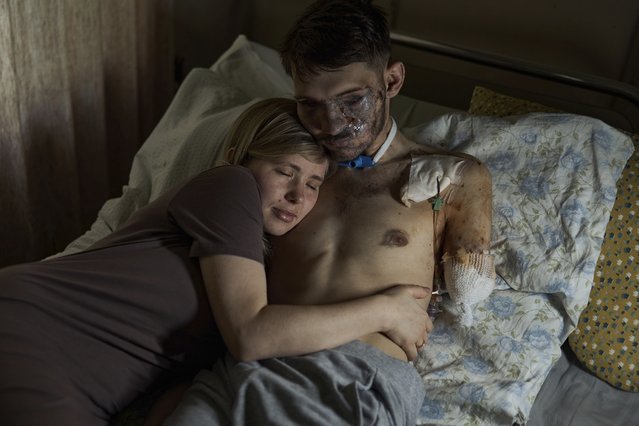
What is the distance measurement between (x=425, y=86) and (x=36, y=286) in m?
1.78

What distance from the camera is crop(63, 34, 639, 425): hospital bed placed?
174 centimetres

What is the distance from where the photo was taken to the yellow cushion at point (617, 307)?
1867 mm

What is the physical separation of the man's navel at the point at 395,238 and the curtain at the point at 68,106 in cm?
140

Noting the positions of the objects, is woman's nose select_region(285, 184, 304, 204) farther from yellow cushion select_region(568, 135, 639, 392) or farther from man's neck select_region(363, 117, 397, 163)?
yellow cushion select_region(568, 135, 639, 392)

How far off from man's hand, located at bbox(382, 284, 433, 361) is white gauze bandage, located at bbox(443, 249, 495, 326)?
0.08 meters

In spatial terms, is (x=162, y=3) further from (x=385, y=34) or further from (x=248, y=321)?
(x=248, y=321)

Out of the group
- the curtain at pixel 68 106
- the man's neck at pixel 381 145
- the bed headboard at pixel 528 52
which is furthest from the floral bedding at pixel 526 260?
the curtain at pixel 68 106

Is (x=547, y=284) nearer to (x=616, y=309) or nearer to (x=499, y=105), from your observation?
(x=616, y=309)

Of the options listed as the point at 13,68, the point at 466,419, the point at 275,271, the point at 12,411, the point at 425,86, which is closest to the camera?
the point at 12,411

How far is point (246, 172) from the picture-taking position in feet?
5.04

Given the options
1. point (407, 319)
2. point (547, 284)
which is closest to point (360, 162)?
point (407, 319)

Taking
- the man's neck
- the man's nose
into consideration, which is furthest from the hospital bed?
the man's nose

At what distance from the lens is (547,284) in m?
1.83

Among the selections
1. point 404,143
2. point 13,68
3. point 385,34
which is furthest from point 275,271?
point 13,68
